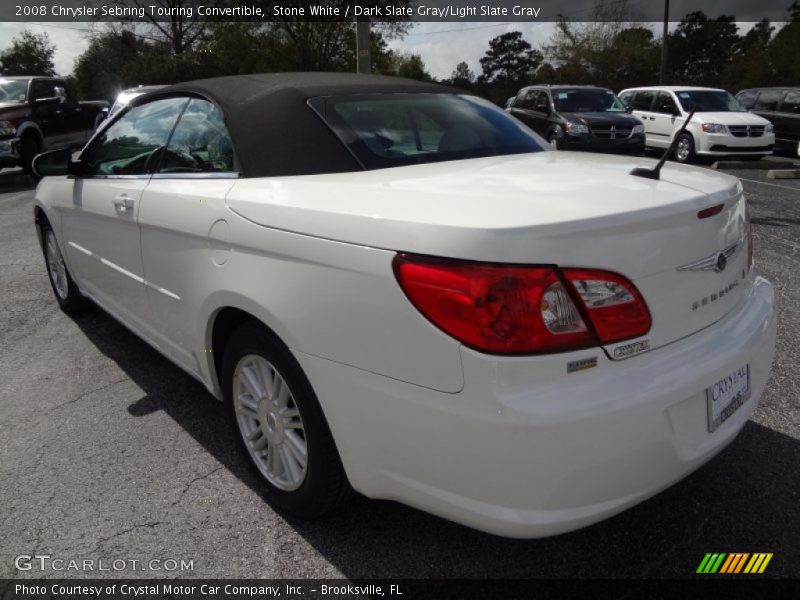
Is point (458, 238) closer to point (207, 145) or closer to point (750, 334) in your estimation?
point (750, 334)

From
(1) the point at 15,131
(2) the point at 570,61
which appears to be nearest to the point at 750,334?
(1) the point at 15,131

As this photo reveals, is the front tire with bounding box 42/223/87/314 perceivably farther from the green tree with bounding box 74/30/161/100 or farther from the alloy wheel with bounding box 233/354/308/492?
the green tree with bounding box 74/30/161/100

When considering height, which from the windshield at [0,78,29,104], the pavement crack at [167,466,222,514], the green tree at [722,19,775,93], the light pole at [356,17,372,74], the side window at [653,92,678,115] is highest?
the green tree at [722,19,775,93]

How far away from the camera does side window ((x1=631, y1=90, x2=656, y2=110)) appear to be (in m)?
15.1

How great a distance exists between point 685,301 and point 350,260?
0.97m

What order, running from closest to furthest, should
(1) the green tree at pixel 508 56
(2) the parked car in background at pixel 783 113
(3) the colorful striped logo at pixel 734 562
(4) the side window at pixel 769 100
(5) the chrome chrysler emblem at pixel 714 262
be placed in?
(5) the chrome chrysler emblem at pixel 714 262 < (3) the colorful striped logo at pixel 734 562 < (2) the parked car in background at pixel 783 113 < (4) the side window at pixel 769 100 < (1) the green tree at pixel 508 56

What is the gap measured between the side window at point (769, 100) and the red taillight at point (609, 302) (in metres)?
16.4

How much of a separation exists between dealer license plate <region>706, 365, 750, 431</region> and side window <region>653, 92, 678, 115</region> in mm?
13786

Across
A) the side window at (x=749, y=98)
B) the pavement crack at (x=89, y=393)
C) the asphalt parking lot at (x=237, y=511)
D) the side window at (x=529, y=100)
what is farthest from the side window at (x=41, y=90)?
the side window at (x=749, y=98)

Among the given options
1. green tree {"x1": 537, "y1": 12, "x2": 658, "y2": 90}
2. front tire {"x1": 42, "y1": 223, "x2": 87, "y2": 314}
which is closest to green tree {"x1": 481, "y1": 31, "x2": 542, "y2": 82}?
green tree {"x1": 537, "y1": 12, "x2": 658, "y2": 90}

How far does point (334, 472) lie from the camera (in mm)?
2129

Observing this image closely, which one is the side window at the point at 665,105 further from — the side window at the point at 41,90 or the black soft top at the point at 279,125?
the side window at the point at 41,90

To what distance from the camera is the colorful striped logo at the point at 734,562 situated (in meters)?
2.07

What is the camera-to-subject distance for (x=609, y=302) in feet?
5.54
